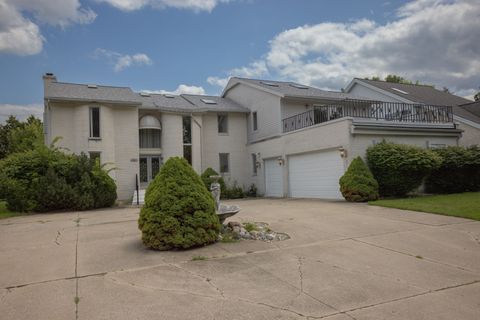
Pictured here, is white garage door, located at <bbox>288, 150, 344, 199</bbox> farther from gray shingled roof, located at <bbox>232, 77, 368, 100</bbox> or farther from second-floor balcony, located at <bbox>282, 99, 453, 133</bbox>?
gray shingled roof, located at <bbox>232, 77, 368, 100</bbox>

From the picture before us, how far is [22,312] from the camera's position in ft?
14.0

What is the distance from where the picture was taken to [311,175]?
60.7ft

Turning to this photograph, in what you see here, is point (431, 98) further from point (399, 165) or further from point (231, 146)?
point (231, 146)

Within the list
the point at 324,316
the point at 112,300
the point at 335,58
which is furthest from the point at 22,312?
the point at 335,58

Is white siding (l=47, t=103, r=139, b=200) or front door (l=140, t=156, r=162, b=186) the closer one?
white siding (l=47, t=103, r=139, b=200)

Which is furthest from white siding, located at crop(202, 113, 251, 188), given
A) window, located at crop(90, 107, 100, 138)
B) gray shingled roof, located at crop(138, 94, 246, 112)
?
window, located at crop(90, 107, 100, 138)

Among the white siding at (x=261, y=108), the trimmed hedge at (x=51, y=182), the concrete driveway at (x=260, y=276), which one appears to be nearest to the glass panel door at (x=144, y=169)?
the trimmed hedge at (x=51, y=182)

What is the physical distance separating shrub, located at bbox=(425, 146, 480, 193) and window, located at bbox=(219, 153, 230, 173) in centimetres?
1279

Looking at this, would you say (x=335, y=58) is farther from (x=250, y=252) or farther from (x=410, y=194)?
(x=250, y=252)

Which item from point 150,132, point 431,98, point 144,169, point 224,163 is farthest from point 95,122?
point 431,98

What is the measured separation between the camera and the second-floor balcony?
61.2 feet

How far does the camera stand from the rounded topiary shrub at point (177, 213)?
23.3ft

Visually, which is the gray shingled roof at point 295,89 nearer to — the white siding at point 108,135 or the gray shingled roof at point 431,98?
the gray shingled roof at point 431,98

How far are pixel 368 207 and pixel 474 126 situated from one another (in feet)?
43.0
